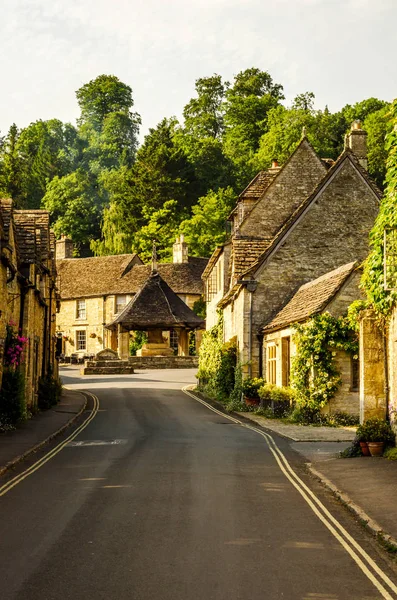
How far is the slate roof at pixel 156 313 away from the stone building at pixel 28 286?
71.5 ft

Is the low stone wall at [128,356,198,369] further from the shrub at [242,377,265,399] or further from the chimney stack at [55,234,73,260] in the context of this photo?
the chimney stack at [55,234,73,260]

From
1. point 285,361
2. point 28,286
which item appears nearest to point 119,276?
point 285,361

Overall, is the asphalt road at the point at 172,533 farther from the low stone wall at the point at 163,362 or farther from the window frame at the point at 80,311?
Result: the window frame at the point at 80,311

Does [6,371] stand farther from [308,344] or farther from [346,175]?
[346,175]

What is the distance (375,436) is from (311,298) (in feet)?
40.7

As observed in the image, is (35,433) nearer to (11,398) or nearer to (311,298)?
(11,398)

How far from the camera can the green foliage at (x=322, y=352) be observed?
2581 cm

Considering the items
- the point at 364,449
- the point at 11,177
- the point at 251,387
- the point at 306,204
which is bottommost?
the point at 364,449

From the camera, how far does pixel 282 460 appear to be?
679 inches

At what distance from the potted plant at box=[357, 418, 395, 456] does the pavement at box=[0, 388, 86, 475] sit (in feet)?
24.4

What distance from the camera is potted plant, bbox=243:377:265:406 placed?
108 ft

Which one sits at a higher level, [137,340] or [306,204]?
[306,204]

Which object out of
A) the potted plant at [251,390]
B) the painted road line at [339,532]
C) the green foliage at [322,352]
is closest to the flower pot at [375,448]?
the painted road line at [339,532]

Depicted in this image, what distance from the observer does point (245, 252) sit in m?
35.9
